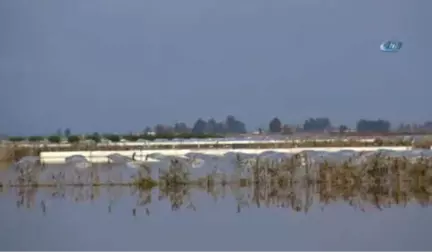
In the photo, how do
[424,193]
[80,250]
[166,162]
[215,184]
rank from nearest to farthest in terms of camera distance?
[80,250] → [424,193] → [215,184] → [166,162]

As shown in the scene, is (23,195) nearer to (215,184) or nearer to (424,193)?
(215,184)

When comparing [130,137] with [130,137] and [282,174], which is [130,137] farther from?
[282,174]

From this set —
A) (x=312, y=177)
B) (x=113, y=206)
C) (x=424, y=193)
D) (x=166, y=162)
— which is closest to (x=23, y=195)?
(x=113, y=206)

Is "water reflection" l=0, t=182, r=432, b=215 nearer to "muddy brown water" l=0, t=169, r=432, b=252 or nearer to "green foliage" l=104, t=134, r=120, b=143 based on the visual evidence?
"muddy brown water" l=0, t=169, r=432, b=252

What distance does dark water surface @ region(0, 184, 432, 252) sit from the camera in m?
13.1

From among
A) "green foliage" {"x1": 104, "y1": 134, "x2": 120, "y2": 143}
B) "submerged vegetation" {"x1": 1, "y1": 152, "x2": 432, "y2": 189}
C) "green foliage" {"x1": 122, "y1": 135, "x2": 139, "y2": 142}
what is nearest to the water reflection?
"submerged vegetation" {"x1": 1, "y1": 152, "x2": 432, "y2": 189}

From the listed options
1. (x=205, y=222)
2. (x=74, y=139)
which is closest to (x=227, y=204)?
(x=205, y=222)

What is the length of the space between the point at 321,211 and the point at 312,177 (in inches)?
189

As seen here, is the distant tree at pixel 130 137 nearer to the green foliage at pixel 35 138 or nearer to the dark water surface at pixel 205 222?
the green foliage at pixel 35 138

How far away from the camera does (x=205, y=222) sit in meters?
15.2

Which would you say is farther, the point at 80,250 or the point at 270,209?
the point at 270,209

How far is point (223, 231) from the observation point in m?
14.2

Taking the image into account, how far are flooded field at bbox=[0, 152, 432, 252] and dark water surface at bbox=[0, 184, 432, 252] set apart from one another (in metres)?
0.02

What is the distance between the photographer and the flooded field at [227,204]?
44.0 feet
